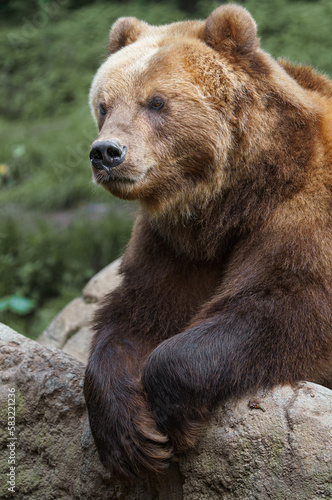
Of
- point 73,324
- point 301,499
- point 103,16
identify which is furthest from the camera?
point 103,16

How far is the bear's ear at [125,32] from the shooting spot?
13.8 ft

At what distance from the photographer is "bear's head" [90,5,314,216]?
3.66m

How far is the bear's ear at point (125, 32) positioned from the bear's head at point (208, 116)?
48cm

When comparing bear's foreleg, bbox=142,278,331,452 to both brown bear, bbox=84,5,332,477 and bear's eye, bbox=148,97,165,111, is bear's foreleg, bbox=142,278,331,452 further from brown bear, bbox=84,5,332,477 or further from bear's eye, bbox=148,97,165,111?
bear's eye, bbox=148,97,165,111

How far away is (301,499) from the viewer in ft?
9.71

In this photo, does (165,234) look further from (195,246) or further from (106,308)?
(106,308)

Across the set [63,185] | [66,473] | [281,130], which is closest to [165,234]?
[281,130]

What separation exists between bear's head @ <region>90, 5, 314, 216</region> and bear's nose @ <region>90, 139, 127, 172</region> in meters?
0.12

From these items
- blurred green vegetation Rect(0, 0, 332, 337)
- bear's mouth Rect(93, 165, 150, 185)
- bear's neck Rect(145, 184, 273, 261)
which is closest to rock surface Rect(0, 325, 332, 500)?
bear's neck Rect(145, 184, 273, 261)

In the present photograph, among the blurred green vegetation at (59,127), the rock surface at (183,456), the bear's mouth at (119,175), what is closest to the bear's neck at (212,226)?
the bear's mouth at (119,175)

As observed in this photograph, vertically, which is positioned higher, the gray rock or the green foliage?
the gray rock

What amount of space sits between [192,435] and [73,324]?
3.28m

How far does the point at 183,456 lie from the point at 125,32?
2.61 meters

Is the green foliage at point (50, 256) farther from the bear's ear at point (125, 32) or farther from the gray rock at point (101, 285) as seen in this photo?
the bear's ear at point (125, 32)
